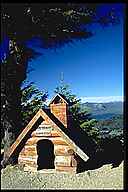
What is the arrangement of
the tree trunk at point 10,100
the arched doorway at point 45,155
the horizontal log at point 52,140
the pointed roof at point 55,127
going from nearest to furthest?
the pointed roof at point 55,127, the horizontal log at point 52,140, the arched doorway at point 45,155, the tree trunk at point 10,100

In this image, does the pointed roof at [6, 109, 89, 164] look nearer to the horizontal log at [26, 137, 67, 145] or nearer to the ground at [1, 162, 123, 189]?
the horizontal log at [26, 137, 67, 145]

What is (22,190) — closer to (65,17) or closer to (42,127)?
(42,127)

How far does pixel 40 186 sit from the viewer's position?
8781 millimetres

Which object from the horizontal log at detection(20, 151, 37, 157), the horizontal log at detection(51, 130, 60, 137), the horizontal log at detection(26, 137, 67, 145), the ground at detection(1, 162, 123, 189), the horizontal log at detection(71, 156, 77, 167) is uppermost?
the horizontal log at detection(51, 130, 60, 137)

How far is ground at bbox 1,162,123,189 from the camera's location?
27.9 ft

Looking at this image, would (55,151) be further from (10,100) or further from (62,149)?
(10,100)

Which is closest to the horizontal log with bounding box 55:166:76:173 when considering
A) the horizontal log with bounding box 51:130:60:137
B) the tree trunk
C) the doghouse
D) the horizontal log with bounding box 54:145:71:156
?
the doghouse

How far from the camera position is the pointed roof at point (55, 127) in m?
8.81

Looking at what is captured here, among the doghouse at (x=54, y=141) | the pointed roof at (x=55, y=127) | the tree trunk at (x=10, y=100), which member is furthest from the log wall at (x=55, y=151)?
the tree trunk at (x=10, y=100)

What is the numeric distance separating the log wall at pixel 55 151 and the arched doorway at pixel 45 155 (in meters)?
0.21

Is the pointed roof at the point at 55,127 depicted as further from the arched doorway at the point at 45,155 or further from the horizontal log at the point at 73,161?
the arched doorway at the point at 45,155

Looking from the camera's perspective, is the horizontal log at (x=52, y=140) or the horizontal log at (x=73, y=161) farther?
the horizontal log at (x=52, y=140)

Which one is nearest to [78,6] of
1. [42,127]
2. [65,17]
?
[65,17]

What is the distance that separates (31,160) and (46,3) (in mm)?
4188
